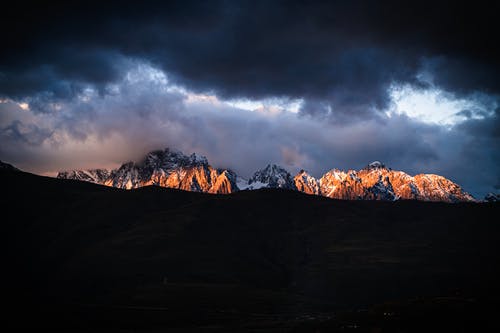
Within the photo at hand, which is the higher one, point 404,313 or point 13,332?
point 404,313

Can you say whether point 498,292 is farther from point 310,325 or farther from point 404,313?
point 310,325

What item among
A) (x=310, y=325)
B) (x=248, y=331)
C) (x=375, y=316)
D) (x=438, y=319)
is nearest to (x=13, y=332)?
(x=248, y=331)

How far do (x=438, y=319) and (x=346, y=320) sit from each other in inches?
1374

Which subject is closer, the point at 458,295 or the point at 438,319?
the point at 438,319

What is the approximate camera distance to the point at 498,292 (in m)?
193

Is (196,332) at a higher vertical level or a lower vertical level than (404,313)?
lower

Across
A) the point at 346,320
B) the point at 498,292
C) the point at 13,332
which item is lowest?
the point at 13,332

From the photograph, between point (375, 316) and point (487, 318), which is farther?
point (375, 316)

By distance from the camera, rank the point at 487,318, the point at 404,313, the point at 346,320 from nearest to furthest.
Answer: the point at 487,318 → the point at 404,313 → the point at 346,320

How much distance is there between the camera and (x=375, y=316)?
615 feet

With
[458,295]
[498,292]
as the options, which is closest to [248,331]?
[458,295]

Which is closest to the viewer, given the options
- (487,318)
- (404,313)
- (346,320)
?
(487,318)

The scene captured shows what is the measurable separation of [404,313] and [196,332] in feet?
235

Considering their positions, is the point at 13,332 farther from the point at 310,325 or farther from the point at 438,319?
the point at 438,319
